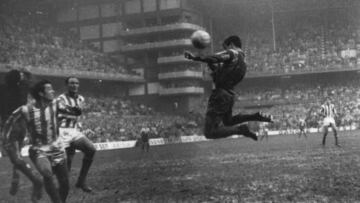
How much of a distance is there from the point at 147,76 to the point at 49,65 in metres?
20.9

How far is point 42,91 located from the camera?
319 inches

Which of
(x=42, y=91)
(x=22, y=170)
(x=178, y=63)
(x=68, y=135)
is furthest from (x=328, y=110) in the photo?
(x=178, y=63)

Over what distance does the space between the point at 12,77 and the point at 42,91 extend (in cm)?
254

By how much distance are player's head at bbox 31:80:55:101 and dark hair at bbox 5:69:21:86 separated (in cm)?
241

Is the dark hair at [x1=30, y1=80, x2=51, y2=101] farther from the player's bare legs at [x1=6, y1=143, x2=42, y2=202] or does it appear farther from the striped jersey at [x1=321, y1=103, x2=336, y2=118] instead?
the striped jersey at [x1=321, y1=103, x2=336, y2=118]

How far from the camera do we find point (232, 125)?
1055cm

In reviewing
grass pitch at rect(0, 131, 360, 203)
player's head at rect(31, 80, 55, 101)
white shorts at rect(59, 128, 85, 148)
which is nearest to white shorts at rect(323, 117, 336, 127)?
grass pitch at rect(0, 131, 360, 203)

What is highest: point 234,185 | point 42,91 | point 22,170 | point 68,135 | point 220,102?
point 42,91

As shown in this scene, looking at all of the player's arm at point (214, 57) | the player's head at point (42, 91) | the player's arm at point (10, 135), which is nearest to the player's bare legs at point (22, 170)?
the player's arm at point (10, 135)

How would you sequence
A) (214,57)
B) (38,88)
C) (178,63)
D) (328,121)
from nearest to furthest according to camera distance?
(38,88) < (214,57) < (328,121) < (178,63)

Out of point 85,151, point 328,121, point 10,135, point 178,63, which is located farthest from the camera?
point 178,63

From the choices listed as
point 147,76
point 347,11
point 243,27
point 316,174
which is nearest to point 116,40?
point 147,76

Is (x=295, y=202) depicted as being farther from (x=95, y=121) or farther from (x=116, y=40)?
(x=116, y=40)

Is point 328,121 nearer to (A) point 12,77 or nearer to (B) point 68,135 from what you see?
(B) point 68,135
